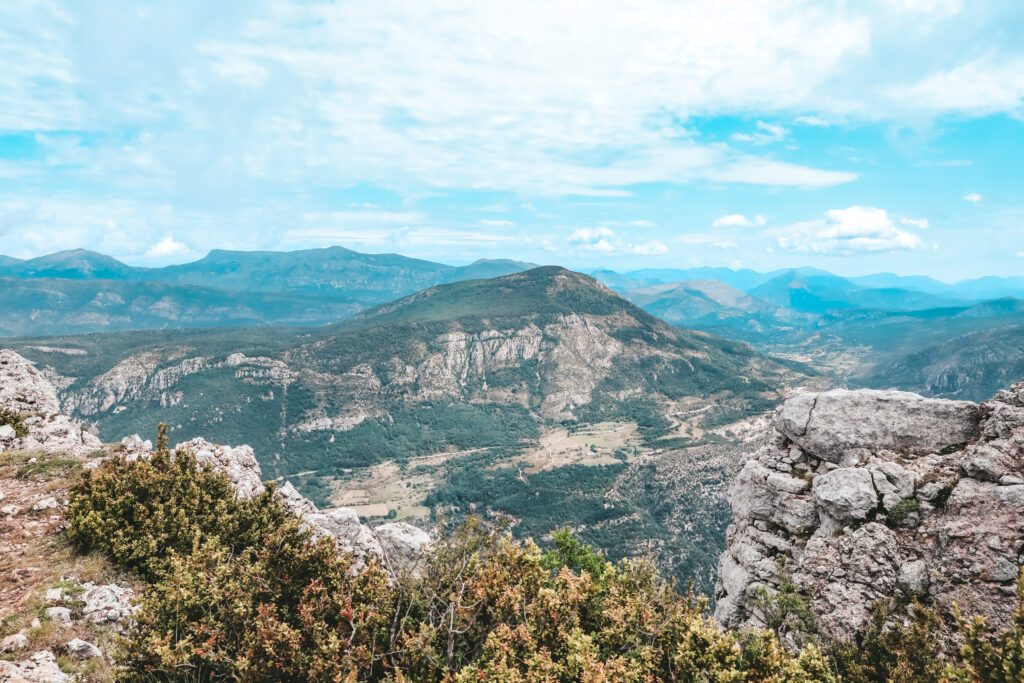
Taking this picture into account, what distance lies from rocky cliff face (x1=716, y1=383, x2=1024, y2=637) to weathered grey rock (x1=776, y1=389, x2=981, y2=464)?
72 mm

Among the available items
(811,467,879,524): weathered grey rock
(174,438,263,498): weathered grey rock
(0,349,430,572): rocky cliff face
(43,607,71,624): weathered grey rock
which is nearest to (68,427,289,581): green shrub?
(174,438,263,498): weathered grey rock

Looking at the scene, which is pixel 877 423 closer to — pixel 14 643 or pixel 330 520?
pixel 330 520

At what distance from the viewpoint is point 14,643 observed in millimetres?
20516

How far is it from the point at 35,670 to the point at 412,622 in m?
15.4

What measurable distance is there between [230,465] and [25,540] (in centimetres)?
1616

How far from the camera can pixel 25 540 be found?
2895cm

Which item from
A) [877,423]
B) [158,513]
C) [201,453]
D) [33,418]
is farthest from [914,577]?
[33,418]

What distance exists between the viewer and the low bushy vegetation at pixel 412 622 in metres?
21.3

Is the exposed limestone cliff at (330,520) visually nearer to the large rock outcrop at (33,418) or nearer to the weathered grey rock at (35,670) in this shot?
the large rock outcrop at (33,418)

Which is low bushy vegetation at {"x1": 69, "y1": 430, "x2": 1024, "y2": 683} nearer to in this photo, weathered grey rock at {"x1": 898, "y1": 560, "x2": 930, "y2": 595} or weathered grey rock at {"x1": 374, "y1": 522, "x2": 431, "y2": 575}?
weathered grey rock at {"x1": 898, "y1": 560, "x2": 930, "y2": 595}

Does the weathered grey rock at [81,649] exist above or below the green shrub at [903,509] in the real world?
below

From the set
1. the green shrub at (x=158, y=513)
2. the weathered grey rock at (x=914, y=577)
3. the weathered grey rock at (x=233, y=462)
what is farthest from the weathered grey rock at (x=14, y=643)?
the weathered grey rock at (x=914, y=577)

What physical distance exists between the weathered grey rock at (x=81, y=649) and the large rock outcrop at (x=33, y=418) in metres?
25.1

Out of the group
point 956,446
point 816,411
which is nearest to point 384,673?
Answer: point 816,411
